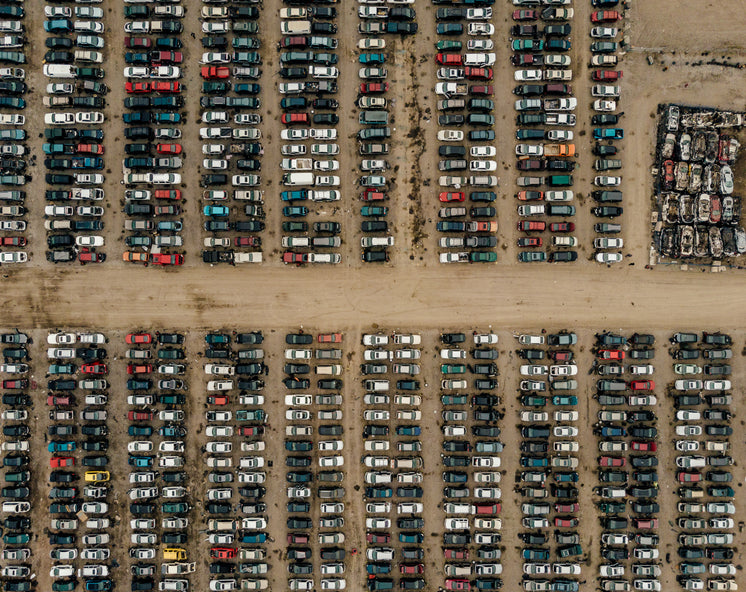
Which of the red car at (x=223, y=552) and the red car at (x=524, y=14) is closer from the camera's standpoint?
the red car at (x=223, y=552)

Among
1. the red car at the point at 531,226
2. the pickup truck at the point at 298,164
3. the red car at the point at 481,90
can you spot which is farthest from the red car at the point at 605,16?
the pickup truck at the point at 298,164

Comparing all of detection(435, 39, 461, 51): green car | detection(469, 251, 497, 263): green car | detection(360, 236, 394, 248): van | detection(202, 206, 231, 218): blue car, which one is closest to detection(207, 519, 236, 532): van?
detection(202, 206, 231, 218): blue car

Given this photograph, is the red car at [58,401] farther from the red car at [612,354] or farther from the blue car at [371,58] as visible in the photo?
the red car at [612,354]

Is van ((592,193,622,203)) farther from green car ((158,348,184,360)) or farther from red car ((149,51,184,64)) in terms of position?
green car ((158,348,184,360))

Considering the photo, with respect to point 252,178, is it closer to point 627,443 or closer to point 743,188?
point 627,443

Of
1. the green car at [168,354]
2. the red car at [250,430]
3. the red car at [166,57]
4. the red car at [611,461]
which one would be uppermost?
the red car at [166,57]

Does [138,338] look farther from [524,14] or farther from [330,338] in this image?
[524,14]
